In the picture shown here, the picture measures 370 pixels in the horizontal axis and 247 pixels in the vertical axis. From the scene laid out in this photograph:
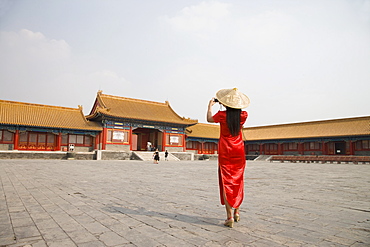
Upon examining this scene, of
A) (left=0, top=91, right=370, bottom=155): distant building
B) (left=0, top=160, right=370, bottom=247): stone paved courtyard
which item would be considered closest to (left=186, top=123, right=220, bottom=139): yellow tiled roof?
(left=0, top=91, right=370, bottom=155): distant building

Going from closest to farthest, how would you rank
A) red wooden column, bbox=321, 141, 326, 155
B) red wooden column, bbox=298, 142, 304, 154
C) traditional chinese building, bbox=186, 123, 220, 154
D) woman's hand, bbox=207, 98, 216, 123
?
woman's hand, bbox=207, 98, 216, 123 → red wooden column, bbox=321, 141, 326, 155 → red wooden column, bbox=298, 142, 304, 154 → traditional chinese building, bbox=186, 123, 220, 154

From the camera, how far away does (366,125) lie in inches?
1267

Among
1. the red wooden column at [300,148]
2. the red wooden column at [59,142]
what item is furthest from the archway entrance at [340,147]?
the red wooden column at [59,142]

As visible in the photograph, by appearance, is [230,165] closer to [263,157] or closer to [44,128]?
[44,128]

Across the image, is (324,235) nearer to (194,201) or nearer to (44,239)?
(194,201)

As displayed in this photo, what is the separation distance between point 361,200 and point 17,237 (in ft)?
20.2

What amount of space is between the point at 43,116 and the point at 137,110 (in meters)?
10.4

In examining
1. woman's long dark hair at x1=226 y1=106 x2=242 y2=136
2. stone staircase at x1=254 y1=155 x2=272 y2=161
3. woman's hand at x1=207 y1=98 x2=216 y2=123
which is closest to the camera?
woman's long dark hair at x1=226 y1=106 x2=242 y2=136

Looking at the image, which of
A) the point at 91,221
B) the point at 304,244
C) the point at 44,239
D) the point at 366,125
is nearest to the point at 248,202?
the point at 304,244

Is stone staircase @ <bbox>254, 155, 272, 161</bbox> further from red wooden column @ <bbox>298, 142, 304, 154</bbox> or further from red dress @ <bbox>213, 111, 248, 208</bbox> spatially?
red dress @ <bbox>213, 111, 248, 208</bbox>

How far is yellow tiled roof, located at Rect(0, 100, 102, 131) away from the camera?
1021 inches

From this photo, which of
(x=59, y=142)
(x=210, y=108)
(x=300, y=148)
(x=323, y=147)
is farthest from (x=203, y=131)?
(x=210, y=108)

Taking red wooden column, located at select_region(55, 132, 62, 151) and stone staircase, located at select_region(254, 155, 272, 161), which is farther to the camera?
stone staircase, located at select_region(254, 155, 272, 161)

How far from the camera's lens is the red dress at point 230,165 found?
12.4 feet
